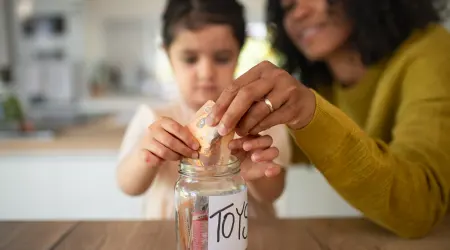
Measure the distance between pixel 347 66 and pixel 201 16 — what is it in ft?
1.33

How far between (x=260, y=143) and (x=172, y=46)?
51 cm

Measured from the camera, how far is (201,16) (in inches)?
43.6

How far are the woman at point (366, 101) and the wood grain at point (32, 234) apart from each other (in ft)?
1.21

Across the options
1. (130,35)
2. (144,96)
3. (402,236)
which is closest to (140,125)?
(402,236)

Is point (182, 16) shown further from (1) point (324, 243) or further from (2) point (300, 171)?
(2) point (300, 171)

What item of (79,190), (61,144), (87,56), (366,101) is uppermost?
(366,101)

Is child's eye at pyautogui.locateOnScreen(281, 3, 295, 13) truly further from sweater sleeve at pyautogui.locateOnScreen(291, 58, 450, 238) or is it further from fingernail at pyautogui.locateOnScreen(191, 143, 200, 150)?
fingernail at pyautogui.locateOnScreen(191, 143, 200, 150)

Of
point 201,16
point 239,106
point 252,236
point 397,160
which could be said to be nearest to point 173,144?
point 239,106

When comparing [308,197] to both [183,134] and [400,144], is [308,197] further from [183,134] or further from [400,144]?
[183,134]

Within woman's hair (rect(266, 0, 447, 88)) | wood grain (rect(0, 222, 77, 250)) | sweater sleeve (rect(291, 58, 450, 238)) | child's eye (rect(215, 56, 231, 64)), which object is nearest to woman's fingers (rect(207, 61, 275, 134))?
sweater sleeve (rect(291, 58, 450, 238))

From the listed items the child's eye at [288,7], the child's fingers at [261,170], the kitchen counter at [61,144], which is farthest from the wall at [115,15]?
the child's fingers at [261,170]

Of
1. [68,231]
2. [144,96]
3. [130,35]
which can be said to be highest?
[68,231]

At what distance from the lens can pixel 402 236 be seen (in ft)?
2.73

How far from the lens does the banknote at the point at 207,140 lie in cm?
64
